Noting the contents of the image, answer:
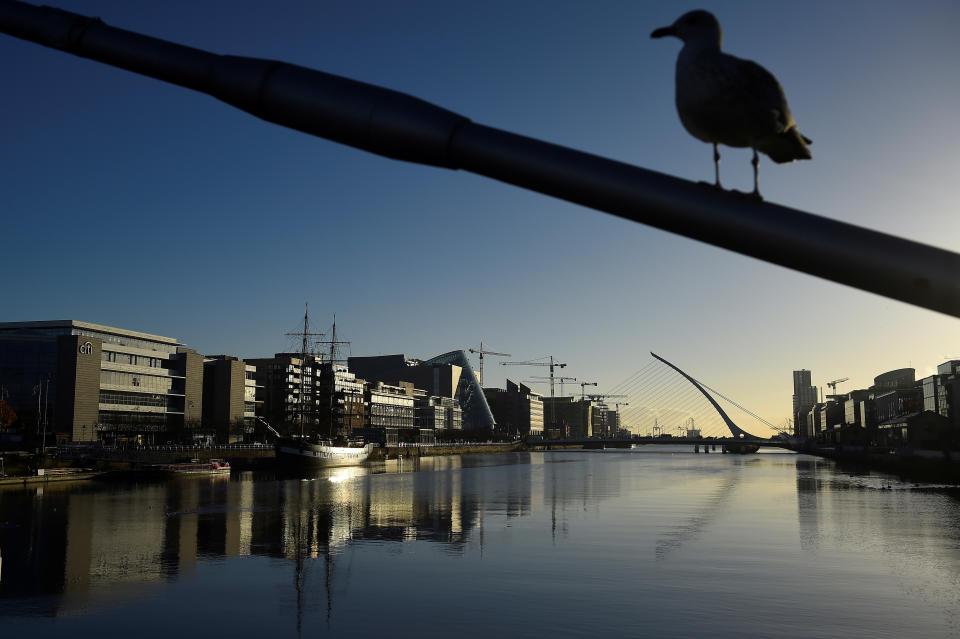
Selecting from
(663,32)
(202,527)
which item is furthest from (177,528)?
(663,32)

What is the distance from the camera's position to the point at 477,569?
3031 centimetres

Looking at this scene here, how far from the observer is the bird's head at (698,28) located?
17.8 feet

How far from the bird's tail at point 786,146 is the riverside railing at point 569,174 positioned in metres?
1.38

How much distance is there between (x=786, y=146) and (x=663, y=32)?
1.34 meters

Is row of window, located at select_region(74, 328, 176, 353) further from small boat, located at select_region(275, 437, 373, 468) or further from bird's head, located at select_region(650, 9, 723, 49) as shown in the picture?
bird's head, located at select_region(650, 9, 723, 49)

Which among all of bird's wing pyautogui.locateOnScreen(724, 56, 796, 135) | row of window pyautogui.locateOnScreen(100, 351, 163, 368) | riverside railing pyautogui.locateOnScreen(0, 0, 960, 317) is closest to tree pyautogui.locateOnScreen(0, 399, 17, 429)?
row of window pyautogui.locateOnScreen(100, 351, 163, 368)

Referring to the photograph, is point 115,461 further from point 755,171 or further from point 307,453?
point 755,171

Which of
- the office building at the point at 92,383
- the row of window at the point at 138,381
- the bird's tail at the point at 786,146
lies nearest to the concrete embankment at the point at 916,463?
the bird's tail at the point at 786,146

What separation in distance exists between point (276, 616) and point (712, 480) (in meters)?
81.6

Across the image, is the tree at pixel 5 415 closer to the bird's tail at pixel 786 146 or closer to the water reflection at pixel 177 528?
the water reflection at pixel 177 528

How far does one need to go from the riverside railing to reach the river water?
18750 mm

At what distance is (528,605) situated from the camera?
24.1 metres

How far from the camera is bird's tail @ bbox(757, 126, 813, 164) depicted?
5.05 m

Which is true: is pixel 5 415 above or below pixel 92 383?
below
